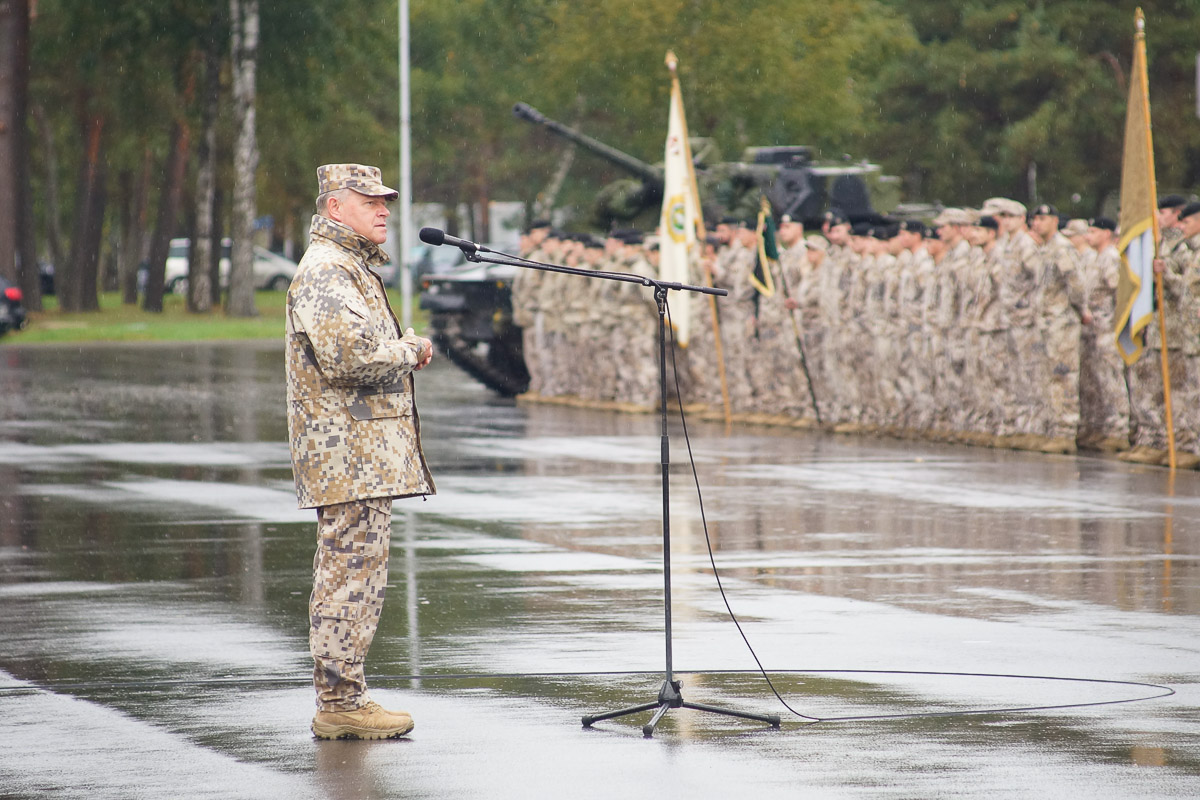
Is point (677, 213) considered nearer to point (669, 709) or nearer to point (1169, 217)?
point (1169, 217)

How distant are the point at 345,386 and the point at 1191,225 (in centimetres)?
1159

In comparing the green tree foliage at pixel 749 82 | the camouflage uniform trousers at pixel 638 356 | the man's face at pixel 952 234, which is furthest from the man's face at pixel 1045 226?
the green tree foliage at pixel 749 82

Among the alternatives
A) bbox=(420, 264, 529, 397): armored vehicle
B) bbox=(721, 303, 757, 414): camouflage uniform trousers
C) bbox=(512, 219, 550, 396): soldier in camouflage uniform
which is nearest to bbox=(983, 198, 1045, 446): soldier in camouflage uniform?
bbox=(721, 303, 757, 414): camouflage uniform trousers

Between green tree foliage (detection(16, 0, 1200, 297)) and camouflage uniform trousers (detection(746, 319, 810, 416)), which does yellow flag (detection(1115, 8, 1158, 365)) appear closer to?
camouflage uniform trousers (detection(746, 319, 810, 416))

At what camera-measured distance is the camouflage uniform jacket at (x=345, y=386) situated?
7.11m

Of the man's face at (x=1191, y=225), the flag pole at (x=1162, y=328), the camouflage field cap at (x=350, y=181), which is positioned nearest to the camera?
the camouflage field cap at (x=350, y=181)

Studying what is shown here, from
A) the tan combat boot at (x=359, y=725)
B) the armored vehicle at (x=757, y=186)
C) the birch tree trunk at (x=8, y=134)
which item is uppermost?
the birch tree trunk at (x=8, y=134)

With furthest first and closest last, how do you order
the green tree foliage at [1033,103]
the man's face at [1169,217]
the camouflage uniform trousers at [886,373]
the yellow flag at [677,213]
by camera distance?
the green tree foliage at [1033,103]
the yellow flag at [677,213]
the camouflage uniform trousers at [886,373]
the man's face at [1169,217]

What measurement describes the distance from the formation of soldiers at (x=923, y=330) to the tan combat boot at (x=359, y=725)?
11081 millimetres

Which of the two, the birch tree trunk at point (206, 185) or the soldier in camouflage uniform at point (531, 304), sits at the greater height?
the birch tree trunk at point (206, 185)

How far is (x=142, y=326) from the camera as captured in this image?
47594mm

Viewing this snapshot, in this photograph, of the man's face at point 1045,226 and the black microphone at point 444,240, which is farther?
the man's face at point 1045,226

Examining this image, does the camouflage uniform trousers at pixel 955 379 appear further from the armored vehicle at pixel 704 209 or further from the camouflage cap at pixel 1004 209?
the armored vehicle at pixel 704 209

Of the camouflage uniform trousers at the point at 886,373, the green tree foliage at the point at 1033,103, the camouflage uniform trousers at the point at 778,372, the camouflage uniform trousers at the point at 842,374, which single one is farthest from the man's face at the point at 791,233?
the green tree foliage at the point at 1033,103
